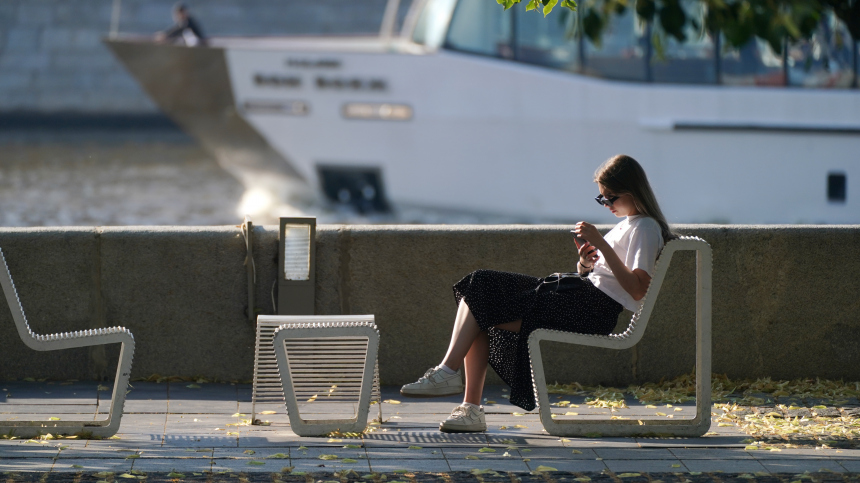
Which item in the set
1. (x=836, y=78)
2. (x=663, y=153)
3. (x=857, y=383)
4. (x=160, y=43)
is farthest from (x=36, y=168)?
(x=857, y=383)

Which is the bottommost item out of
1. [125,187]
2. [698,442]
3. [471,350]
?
[125,187]

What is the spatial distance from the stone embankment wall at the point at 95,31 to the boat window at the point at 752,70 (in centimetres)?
1681

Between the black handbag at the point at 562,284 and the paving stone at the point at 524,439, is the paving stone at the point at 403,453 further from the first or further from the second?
the black handbag at the point at 562,284

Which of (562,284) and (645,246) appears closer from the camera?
(645,246)

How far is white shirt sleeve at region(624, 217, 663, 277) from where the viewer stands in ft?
14.3

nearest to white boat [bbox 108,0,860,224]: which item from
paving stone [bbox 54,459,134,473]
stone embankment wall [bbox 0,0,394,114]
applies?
paving stone [bbox 54,459,134,473]

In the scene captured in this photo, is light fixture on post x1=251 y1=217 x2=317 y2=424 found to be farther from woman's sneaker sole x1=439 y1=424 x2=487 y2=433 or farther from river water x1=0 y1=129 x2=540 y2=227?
river water x1=0 y1=129 x2=540 y2=227

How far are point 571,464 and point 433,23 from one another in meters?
10.8

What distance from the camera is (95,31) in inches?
1135

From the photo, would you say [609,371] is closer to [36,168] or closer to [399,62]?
[399,62]

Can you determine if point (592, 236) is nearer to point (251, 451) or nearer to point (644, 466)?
point (644, 466)

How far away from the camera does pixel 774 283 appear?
5496mm

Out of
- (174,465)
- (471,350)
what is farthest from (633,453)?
(174,465)

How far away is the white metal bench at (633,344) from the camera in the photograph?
4305 millimetres
